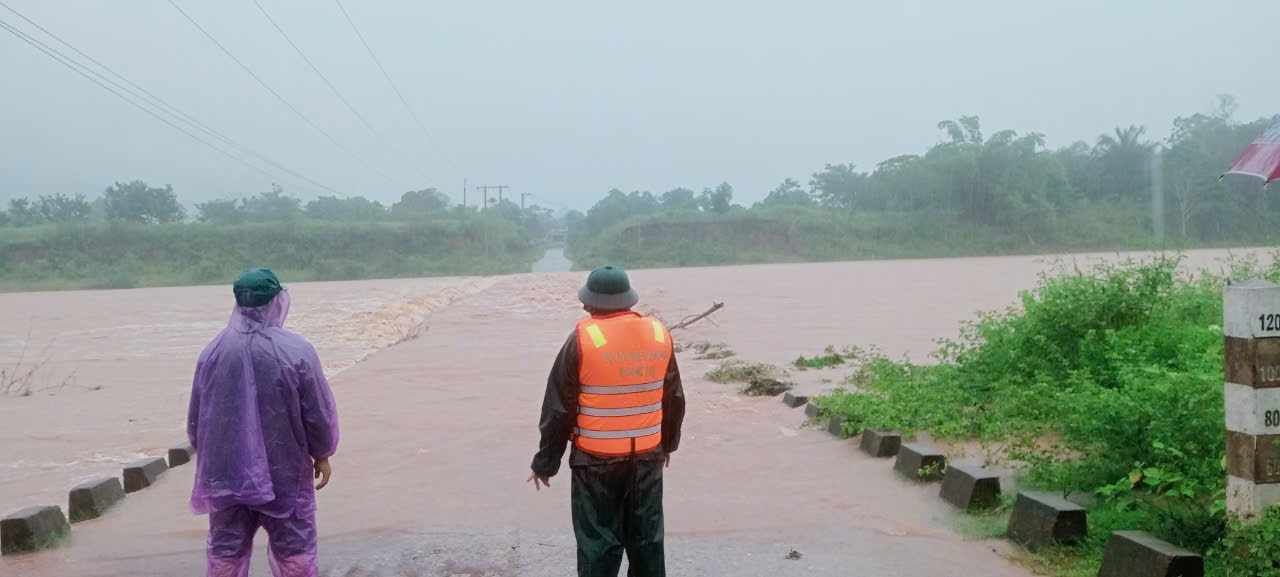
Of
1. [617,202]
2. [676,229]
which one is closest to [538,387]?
[676,229]

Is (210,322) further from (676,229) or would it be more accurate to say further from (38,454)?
(676,229)

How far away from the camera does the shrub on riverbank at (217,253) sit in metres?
72.3

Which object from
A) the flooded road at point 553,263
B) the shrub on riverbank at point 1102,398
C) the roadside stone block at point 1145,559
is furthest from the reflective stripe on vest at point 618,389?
the flooded road at point 553,263

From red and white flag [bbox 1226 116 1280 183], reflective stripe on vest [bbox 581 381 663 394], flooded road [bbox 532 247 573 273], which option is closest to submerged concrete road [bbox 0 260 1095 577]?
reflective stripe on vest [bbox 581 381 663 394]

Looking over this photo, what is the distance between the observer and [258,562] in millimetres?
6195

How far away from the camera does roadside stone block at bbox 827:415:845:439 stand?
9.31m

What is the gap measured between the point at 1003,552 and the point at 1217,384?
155cm

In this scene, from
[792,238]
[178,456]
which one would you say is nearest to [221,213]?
[792,238]

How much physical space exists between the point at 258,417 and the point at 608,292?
1.59m

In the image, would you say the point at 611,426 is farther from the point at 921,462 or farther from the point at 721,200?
the point at 721,200

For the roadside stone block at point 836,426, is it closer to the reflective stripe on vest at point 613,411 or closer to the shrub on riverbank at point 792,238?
the reflective stripe on vest at point 613,411

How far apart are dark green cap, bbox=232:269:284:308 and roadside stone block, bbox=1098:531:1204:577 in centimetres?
398

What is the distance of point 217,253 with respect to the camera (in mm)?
74125

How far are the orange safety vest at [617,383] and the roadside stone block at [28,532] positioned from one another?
4159 millimetres
